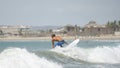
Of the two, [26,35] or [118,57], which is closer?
[118,57]

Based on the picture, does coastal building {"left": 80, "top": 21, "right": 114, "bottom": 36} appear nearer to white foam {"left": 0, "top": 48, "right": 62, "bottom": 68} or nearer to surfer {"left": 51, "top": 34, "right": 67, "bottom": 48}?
surfer {"left": 51, "top": 34, "right": 67, "bottom": 48}

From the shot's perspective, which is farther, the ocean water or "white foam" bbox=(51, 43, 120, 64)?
"white foam" bbox=(51, 43, 120, 64)

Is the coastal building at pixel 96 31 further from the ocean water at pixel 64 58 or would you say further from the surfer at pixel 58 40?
the surfer at pixel 58 40

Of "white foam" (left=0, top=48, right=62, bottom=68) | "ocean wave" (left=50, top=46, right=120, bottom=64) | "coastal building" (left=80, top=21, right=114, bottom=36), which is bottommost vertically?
"coastal building" (left=80, top=21, right=114, bottom=36)

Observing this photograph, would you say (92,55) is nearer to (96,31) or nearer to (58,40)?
(58,40)

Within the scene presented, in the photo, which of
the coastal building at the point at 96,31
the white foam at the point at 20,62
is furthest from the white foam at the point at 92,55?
the coastal building at the point at 96,31

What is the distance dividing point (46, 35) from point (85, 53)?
124m

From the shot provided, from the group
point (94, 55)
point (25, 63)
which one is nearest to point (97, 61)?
point (94, 55)

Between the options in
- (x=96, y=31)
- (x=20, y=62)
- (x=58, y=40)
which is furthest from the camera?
(x=96, y=31)

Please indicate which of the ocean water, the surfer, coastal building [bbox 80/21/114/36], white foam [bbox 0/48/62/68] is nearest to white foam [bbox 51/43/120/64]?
the ocean water

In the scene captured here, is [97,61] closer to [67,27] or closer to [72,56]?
[72,56]

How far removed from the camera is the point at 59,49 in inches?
848

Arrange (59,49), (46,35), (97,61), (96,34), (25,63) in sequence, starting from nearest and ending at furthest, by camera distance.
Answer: (25,63) → (97,61) → (59,49) → (96,34) → (46,35)

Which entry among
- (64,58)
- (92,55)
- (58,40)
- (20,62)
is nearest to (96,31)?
(92,55)
